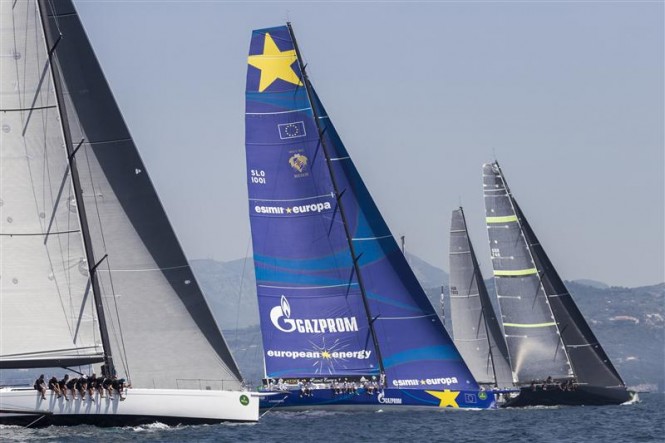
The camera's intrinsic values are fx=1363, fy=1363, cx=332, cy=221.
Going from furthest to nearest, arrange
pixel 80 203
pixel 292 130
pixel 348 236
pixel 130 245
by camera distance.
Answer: pixel 292 130 < pixel 348 236 < pixel 130 245 < pixel 80 203

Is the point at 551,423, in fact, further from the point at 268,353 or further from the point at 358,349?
the point at 268,353

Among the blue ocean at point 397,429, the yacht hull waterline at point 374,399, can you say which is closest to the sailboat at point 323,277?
the yacht hull waterline at point 374,399

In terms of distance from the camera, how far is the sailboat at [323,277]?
49.8 m

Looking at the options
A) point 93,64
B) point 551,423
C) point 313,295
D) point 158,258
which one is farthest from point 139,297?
Result: point 551,423

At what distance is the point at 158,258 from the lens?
39.2 metres

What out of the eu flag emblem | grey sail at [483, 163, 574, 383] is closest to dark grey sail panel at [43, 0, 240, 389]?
the eu flag emblem

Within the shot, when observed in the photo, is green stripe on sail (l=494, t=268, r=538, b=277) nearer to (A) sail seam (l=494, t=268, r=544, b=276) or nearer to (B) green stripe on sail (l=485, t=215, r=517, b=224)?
(A) sail seam (l=494, t=268, r=544, b=276)

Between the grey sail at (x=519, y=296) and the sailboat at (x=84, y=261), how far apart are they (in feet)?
88.6

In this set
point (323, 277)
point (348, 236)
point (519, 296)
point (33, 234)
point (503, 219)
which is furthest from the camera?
point (503, 219)

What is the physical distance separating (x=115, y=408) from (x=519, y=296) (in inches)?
1227

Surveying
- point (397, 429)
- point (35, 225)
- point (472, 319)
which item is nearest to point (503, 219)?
point (472, 319)

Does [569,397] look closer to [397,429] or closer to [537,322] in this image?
[537,322]

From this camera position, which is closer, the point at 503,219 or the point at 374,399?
the point at 374,399

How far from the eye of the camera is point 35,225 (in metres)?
38.2
